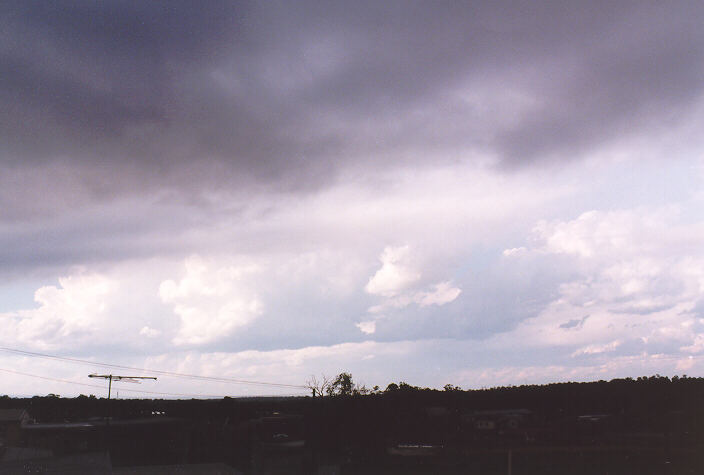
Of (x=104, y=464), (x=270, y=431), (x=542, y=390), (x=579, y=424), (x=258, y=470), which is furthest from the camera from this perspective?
(x=542, y=390)

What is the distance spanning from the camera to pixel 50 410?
159 m

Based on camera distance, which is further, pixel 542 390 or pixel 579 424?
pixel 542 390

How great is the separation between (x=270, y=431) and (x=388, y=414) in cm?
2214

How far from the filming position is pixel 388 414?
107m

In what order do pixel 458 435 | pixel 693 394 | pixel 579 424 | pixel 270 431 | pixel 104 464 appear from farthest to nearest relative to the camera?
pixel 693 394
pixel 270 431
pixel 458 435
pixel 579 424
pixel 104 464

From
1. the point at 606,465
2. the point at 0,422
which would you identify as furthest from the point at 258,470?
the point at 0,422

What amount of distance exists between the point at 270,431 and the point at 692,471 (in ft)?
233

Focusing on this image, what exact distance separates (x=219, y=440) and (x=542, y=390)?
280ft

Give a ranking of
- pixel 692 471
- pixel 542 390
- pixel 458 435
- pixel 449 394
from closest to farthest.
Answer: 1. pixel 692 471
2. pixel 458 435
3. pixel 542 390
4. pixel 449 394

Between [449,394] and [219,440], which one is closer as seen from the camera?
[219,440]

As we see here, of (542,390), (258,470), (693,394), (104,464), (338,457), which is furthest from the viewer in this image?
(542,390)

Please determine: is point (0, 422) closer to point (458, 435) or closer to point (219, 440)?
point (219, 440)

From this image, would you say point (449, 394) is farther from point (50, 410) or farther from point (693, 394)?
point (50, 410)

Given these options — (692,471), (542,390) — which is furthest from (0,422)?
(542,390)
